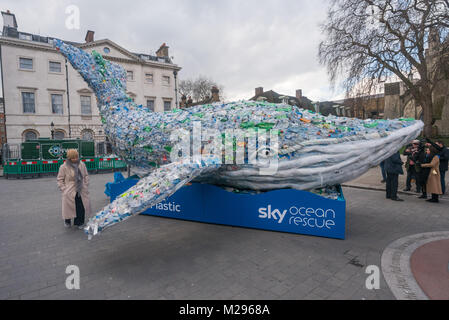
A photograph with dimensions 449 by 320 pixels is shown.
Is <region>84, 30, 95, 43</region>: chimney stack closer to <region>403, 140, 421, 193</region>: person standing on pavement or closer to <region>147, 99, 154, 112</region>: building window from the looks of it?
<region>147, 99, 154, 112</region>: building window

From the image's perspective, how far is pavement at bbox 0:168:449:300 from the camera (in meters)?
3.04

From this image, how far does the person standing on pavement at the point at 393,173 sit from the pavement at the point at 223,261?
1483 millimetres

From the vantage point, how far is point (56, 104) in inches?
1015

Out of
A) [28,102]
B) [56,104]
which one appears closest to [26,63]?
[28,102]

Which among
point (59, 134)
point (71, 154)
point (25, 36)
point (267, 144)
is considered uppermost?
point (25, 36)

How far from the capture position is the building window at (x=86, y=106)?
2686 cm

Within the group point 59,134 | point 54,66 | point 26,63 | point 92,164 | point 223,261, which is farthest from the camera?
point 59,134

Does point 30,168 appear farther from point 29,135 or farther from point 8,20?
point 8,20

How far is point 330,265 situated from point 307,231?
3.45 ft

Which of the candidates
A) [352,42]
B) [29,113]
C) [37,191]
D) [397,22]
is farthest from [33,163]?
[397,22]

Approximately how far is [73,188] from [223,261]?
3492 millimetres

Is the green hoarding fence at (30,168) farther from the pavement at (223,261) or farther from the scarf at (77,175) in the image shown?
the scarf at (77,175)

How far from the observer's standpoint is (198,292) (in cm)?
302

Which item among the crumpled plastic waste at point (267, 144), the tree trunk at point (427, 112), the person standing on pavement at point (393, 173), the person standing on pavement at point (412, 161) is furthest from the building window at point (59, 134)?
the tree trunk at point (427, 112)
